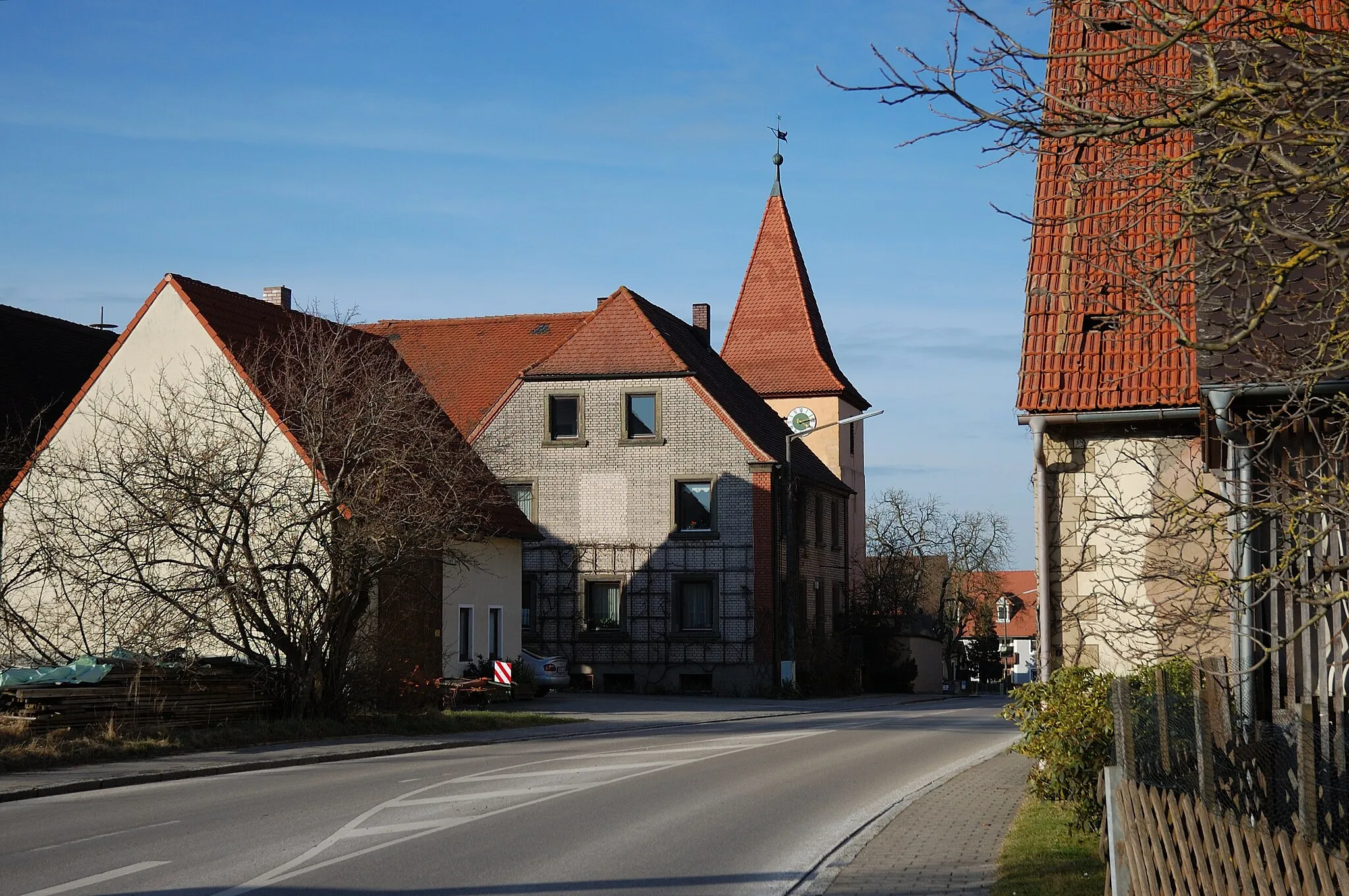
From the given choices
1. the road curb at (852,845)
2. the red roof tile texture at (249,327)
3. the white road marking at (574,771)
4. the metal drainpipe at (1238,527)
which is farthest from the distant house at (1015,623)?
the metal drainpipe at (1238,527)

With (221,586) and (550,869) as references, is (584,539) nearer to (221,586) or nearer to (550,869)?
(221,586)

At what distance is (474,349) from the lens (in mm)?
51719

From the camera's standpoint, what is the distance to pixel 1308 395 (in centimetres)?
716

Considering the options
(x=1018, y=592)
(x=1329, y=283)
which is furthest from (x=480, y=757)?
(x=1018, y=592)

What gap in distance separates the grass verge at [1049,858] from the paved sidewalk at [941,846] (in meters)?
0.15

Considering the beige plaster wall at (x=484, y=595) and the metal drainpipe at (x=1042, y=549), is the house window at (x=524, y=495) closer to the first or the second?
the beige plaster wall at (x=484, y=595)

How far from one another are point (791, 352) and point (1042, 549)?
41.7 m

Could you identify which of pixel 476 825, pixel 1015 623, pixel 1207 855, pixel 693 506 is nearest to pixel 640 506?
pixel 693 506

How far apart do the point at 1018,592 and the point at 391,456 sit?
359ft

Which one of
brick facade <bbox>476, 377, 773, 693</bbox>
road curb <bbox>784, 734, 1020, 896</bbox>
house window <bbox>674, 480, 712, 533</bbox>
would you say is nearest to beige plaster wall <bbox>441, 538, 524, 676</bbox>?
brick facade <bbox>476, 377, 773, 693</bbox>

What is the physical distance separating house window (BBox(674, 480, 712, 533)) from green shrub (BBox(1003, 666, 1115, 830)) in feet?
97.9

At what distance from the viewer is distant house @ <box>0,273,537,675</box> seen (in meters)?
29.1

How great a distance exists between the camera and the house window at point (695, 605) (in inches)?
1722

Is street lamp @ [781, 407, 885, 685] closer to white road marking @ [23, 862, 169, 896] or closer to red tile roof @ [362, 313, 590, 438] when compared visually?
red tile roof @ [362, 313, 590, 438]
